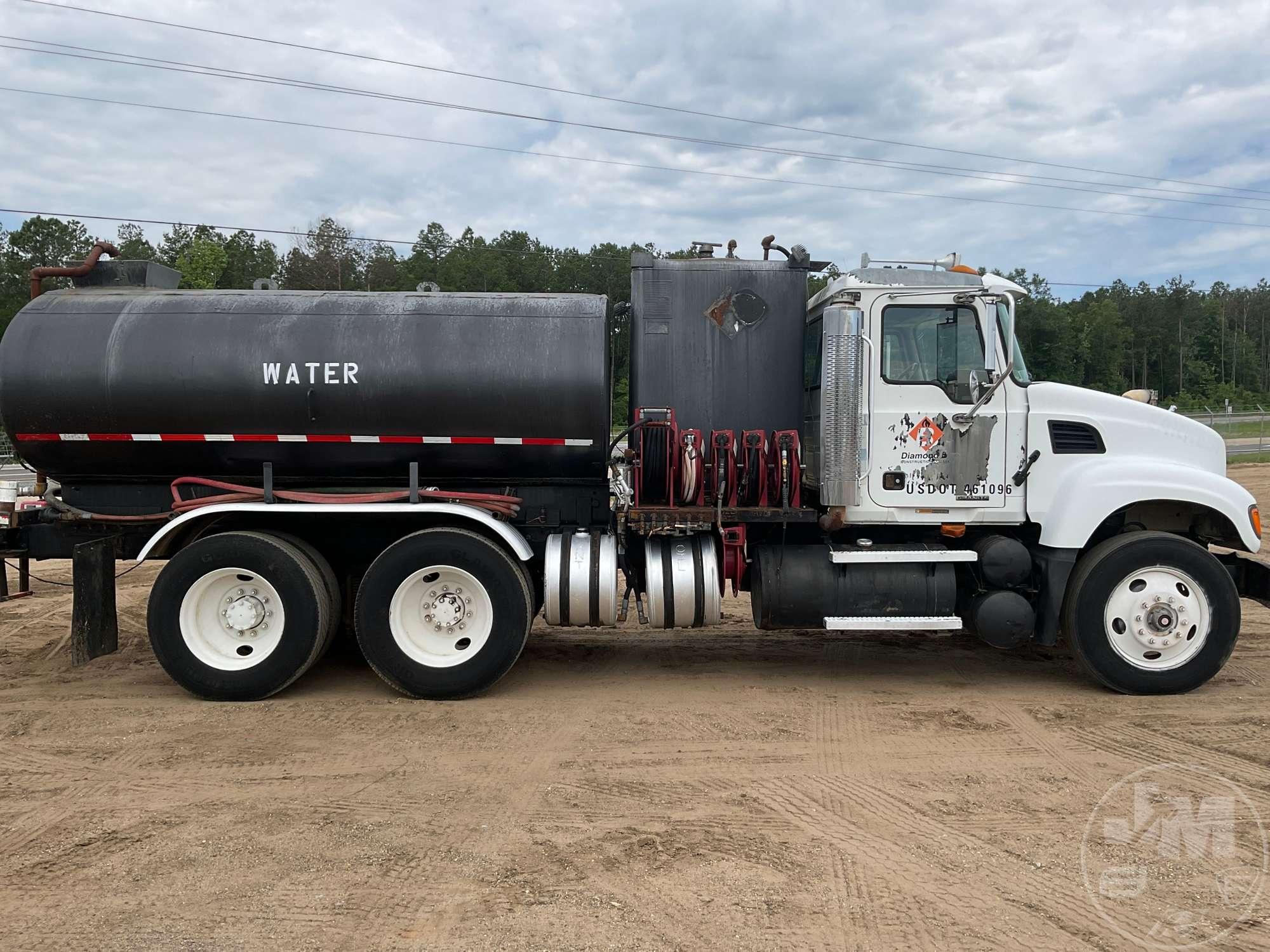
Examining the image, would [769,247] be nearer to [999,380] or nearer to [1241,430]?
[999,380]

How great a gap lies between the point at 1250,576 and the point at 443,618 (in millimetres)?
6454

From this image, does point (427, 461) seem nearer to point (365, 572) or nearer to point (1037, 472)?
point (365, 572)

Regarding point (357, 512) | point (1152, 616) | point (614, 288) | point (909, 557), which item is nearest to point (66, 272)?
point (357, 512)

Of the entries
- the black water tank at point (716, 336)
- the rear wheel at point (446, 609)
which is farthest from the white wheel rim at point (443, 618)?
the black water tank at point (716, 336)

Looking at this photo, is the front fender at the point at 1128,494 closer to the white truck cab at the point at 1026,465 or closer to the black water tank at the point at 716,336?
the white truck cab at the point at 1026,465

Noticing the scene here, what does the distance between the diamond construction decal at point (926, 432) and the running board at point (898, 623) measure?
4.43 ft

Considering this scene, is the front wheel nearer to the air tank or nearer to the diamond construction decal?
the diamond construction decal

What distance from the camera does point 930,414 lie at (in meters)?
6.74

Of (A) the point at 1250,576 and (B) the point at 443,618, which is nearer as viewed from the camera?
(B) the point at 443,618

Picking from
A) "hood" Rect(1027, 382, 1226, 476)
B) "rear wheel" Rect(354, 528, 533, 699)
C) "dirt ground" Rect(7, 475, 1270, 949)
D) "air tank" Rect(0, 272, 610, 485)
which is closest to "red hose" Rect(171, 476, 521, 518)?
"air tank" Rect(0, 272, 610, 485)

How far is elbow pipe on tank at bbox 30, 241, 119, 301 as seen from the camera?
22.6 ft

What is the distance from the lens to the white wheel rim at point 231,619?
6555 millimetres

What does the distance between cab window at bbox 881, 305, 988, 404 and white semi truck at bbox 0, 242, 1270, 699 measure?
0.02m

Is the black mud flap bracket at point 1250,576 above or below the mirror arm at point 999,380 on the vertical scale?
below
